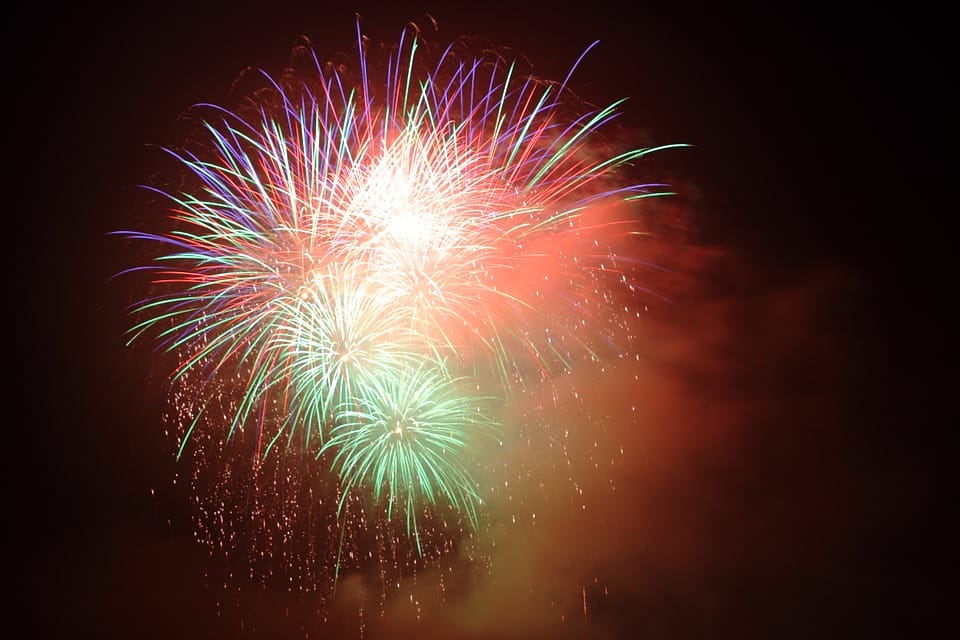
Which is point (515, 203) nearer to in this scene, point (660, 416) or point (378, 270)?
point (378, 270)

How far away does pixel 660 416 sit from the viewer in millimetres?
8031

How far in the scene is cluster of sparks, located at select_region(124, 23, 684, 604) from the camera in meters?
5.29

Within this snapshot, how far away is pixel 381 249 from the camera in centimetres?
535

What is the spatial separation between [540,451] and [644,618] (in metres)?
→ 4.28

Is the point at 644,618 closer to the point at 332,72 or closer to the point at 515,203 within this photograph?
the point at 515,203

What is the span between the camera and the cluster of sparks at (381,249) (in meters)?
5.29

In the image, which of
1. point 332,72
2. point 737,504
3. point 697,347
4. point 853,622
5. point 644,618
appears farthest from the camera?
point 644,618

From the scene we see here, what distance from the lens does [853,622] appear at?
966cm

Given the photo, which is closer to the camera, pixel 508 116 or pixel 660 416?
pixel 508 116

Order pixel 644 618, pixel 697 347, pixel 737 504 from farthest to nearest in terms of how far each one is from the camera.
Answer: pixel 644 618 < pixel 737 504 < pixel 697 347

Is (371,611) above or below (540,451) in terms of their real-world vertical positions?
below

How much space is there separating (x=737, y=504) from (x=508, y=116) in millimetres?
6254

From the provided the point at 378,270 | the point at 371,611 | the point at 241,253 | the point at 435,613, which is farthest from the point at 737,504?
the point at 241,253

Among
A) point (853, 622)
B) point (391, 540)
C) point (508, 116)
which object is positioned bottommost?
point (853, 622)
